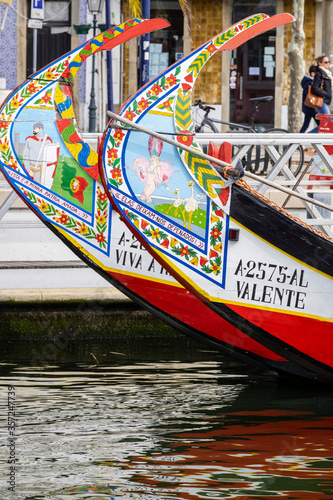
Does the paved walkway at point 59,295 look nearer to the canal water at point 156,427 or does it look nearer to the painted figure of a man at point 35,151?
the canal water at point 156,427

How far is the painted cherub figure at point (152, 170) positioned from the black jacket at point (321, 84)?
9503 millimetres

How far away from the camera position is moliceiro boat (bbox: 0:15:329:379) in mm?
7938

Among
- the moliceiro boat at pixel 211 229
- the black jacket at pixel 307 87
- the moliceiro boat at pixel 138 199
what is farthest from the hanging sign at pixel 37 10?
the moliceiro boat at pixel 211 229

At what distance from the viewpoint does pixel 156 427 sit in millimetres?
7582

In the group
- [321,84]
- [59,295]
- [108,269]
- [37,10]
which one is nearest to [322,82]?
[321,84]

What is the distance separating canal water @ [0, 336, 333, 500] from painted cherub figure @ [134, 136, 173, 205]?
155 cm

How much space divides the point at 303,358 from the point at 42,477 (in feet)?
8.44

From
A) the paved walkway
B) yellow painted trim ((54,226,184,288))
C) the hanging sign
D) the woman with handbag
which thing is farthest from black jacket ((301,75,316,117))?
yellow painted trim ((54,226,184,288))

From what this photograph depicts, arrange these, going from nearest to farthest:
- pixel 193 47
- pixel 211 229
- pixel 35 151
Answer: pixel 211 229, pixel 35 151, pixel 193 47

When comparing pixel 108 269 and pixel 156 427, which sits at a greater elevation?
pixel 108 269

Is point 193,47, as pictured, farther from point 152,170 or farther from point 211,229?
point 211,229

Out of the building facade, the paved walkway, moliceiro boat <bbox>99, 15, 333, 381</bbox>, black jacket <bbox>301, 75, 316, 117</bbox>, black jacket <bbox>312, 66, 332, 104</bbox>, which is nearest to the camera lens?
moliceiro boat <bbox>99, 15, 333, 381</bbox>

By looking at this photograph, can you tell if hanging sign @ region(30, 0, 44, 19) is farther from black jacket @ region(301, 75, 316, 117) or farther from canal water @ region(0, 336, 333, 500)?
canal water @ region(0, 336, 333, 500)

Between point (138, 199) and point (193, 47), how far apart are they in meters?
21.2
